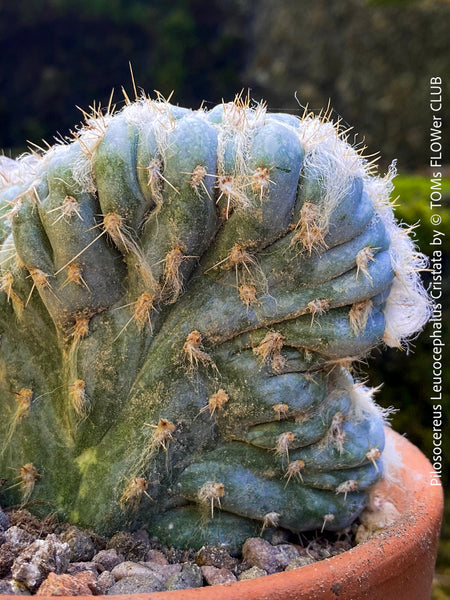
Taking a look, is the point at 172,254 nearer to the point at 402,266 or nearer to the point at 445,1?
the point at 402,266

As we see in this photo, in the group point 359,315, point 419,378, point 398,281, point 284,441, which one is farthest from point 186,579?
point 419,378

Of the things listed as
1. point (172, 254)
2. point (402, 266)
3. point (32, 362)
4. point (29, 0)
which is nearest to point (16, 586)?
point (32, 362)

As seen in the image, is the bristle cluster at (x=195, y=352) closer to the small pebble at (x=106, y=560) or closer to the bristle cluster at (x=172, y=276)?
the bristle cluster at (x=172, y=276)

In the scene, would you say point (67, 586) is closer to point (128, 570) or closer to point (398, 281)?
point (128, 570)

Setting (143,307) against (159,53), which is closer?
(143,307)

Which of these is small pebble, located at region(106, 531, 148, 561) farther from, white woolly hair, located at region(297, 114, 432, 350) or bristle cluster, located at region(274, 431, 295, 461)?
white woolly hair, located at region(297, 114, 432, 350)
